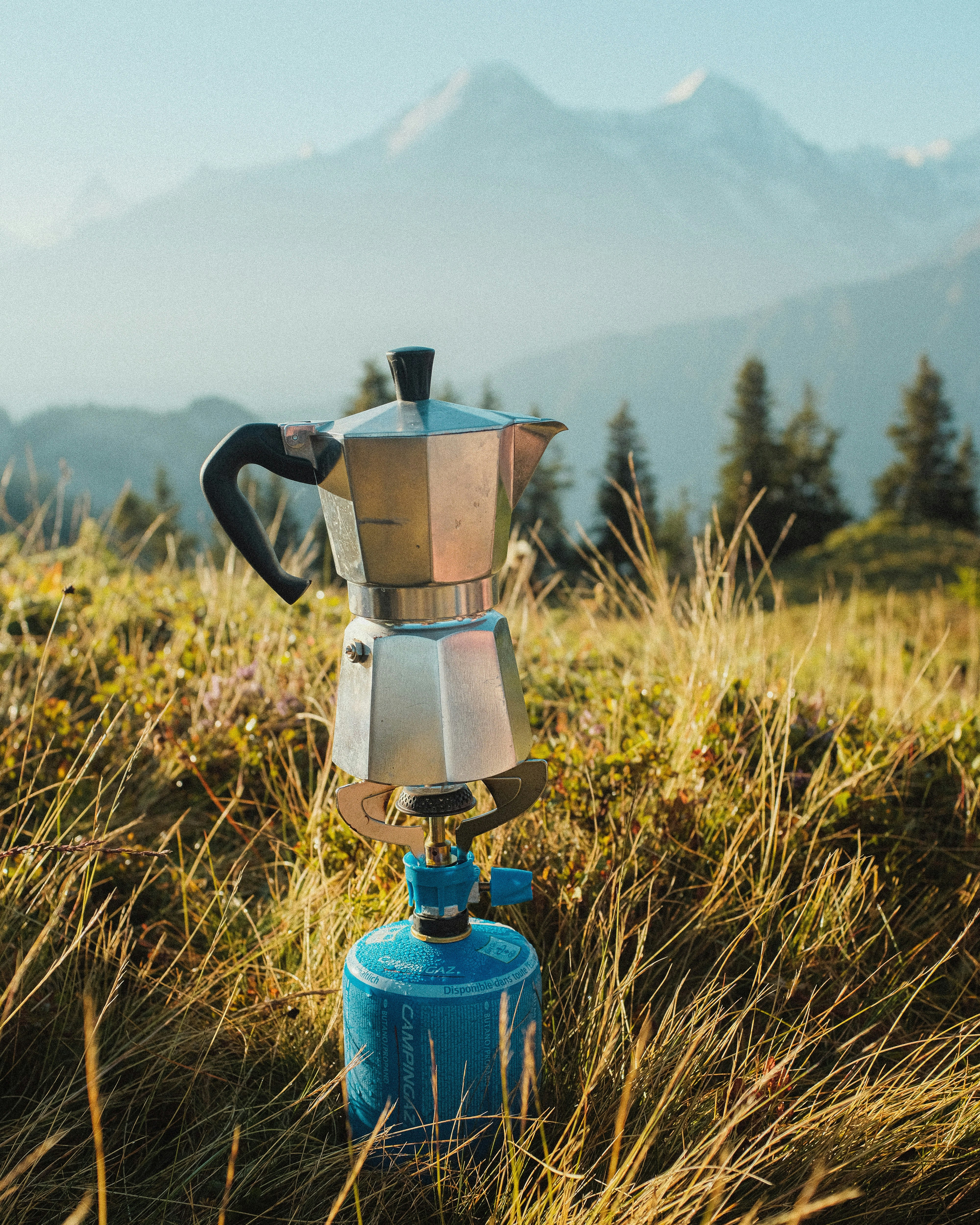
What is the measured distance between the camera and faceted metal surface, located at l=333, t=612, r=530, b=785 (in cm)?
156

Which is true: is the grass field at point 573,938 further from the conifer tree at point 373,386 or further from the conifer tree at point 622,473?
the conifer tree at point 373,386

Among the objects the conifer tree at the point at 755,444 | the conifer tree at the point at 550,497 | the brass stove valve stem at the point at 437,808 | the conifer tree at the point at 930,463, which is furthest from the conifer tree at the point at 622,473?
the brass stove valve stem at the point at 437,808

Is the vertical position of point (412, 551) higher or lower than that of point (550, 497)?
higher

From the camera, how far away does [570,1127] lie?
1.60m

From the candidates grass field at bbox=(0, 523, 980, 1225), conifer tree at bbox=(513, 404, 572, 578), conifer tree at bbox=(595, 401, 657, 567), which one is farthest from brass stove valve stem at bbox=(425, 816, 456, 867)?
conifer tree at bbox=(513, 404, 572, 578)

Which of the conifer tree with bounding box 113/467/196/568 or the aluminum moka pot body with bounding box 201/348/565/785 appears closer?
the aluminum moka pot body with bounding box 201/348/565/785

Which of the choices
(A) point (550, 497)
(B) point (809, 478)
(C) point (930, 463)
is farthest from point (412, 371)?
(C) point (930, 463)

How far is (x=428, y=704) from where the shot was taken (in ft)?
5.11

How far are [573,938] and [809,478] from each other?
3415cm

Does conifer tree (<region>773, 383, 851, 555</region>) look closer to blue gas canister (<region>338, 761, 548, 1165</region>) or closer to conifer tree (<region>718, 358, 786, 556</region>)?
conifer tree (<region>718, 358, 786, 556</region>)

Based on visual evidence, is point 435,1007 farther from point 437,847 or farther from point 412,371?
point 412,371

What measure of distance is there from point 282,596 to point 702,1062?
1239 mm

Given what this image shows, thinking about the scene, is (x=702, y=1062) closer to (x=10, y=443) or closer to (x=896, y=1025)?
(x=896, y=1025)

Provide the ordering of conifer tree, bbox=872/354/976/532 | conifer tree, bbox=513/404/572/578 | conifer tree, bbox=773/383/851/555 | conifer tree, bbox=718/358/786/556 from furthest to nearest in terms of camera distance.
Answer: conifer tree, bbox=872/354/976/532
conifer tree, bbox=718/358/786/556
conifer tree, bbox=773/383/851/555
conifer tree, bbox=513/404/572/578
